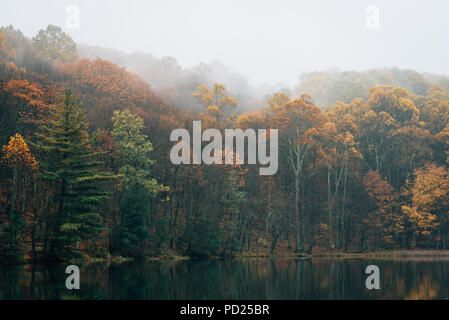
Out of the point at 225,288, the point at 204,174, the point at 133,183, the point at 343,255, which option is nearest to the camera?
the point at 225,288

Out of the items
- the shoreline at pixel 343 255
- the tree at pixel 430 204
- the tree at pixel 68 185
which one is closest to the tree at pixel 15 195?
the tree at pixel 68 185

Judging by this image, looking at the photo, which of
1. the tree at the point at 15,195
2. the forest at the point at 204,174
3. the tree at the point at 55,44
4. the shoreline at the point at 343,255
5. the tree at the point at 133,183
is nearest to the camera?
the tree at the point at 15,195

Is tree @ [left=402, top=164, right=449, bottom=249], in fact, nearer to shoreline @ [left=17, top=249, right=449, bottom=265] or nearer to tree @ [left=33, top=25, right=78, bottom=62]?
shoreline @ [left=17, top=249, right=449, bottom=265]

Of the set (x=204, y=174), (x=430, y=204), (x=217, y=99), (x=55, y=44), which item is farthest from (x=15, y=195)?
(x=55, y=44)

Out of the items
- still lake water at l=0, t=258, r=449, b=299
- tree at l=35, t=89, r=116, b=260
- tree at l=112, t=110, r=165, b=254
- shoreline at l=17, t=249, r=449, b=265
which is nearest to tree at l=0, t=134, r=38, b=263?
tree at l=35, t=89, r=116, b=260

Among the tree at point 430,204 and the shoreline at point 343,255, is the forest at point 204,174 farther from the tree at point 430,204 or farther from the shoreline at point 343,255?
the shoreline at point 343,255

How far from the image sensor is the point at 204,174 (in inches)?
1670

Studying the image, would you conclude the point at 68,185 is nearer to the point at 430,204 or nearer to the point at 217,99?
the point at 217,99

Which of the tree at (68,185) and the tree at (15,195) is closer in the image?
the tree at (15,195)

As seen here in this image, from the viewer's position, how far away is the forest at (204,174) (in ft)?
94.2

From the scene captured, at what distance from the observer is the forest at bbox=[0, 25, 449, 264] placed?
2872 centimetres

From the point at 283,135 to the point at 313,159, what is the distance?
4866mm

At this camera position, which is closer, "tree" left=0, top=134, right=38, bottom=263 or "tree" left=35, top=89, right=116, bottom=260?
"tree" left=0, top=134, right=38, bottom=263

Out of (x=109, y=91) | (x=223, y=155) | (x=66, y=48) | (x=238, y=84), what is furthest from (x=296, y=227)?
(x=238, y=84)
